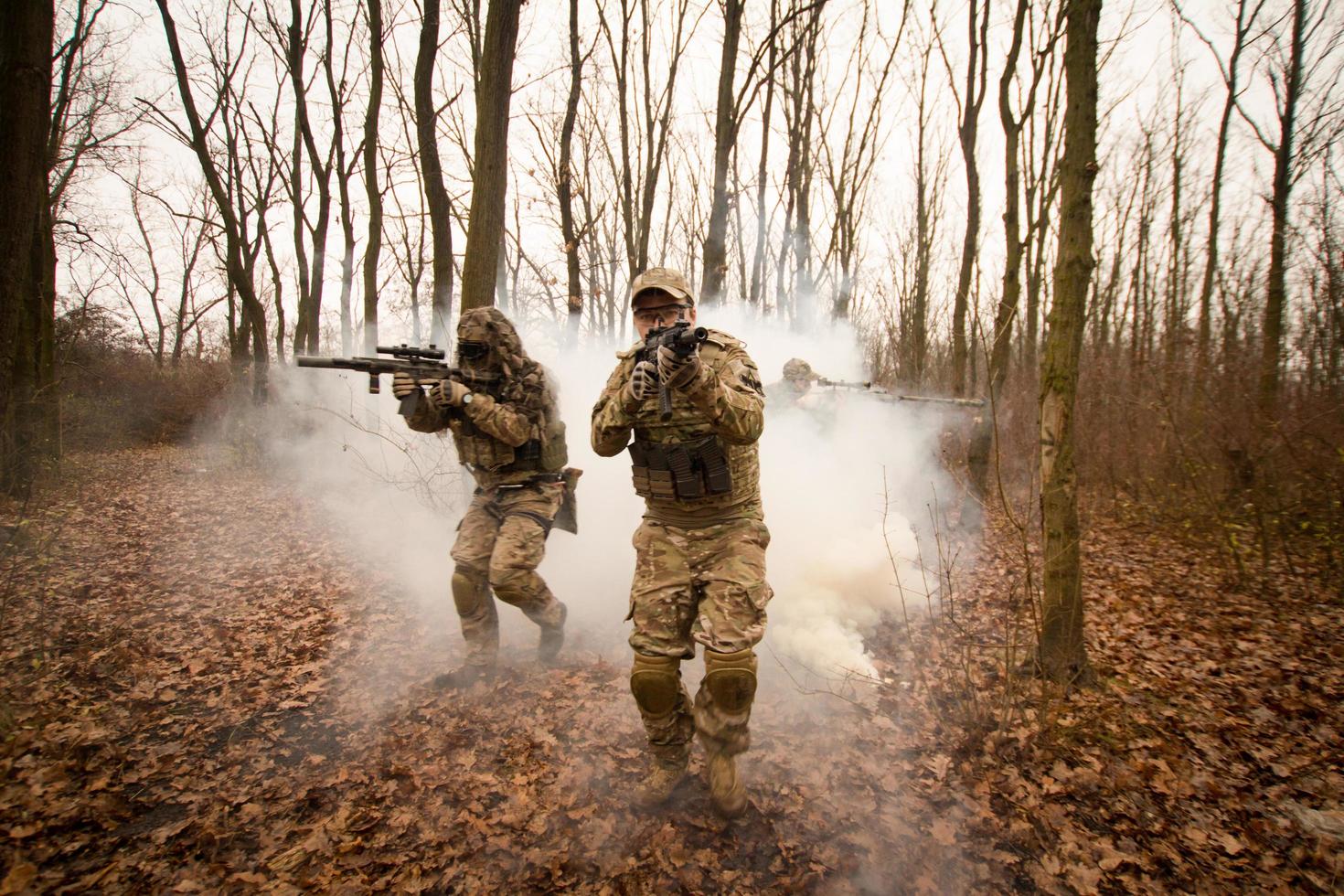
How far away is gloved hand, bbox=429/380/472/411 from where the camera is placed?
12.5 ft

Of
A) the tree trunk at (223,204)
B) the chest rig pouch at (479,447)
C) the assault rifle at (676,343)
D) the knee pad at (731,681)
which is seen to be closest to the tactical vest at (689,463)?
the assault rifle at (676,343)

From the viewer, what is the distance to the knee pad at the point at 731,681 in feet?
8.52

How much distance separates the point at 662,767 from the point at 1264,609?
18.2ft

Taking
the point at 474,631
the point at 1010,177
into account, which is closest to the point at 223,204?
the point at 474,631

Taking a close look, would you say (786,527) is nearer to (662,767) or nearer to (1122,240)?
(662,767)

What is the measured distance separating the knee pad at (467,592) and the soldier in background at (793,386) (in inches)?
220

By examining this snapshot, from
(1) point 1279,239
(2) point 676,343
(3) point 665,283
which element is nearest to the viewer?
(2) point 676,343

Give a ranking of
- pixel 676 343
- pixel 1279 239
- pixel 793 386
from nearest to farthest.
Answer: pixel 676 343 → pixel 1279 239 → pixel 793 386

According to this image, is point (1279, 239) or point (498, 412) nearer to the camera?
point (498, 412)

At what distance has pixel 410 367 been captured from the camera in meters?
3.91

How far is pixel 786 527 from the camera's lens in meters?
5.86

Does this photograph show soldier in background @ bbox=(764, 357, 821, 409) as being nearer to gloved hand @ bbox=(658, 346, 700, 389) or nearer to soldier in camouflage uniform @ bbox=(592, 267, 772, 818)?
soldier in camouflage uniform @ bbox=(592, 267, 772, 818)

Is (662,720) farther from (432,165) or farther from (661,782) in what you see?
(432,165)

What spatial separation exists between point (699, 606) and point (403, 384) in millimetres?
2399
